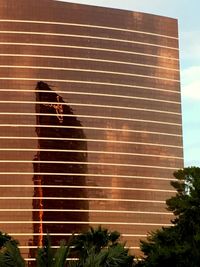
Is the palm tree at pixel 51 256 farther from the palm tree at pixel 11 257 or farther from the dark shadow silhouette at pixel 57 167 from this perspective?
the dark shadow silhouette at pixel 57 167

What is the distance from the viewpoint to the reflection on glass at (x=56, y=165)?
174 metres

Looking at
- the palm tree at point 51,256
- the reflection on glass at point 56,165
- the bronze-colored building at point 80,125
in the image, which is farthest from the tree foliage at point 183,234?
the reflection on glass at point 56,165

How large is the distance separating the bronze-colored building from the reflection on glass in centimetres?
26

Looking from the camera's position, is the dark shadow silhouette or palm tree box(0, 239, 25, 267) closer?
palm tree box(0, 239, 25, 267)

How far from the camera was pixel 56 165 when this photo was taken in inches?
6939

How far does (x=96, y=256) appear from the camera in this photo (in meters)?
16.8

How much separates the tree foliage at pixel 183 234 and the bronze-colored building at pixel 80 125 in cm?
11778

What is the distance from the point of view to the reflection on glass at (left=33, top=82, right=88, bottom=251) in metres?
174

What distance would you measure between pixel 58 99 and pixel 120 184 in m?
29.2

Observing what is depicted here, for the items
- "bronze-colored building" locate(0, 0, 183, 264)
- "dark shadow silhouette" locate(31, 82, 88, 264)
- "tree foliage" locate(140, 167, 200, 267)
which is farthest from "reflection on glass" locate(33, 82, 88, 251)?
"tree foliage" locate(140, 167, 200, 267)

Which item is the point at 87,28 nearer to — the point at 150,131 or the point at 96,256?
the point at 150,131

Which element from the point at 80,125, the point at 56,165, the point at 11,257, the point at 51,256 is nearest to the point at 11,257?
the point at 11,257

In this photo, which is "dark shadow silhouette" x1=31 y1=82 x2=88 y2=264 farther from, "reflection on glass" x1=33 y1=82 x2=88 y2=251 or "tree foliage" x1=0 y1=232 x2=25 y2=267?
"tree foliage" x1=0 y1=232 x2=25 y2=267

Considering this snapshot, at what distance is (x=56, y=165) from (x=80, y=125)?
44.1 ft
